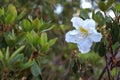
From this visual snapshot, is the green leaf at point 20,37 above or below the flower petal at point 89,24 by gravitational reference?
below

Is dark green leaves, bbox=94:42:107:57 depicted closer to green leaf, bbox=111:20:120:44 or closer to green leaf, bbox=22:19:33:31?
green leaf, bbox=111:20:120:44

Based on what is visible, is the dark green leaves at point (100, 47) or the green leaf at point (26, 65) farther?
the dark green leaves at point (100, 47)

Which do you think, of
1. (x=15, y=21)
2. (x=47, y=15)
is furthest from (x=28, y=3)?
(x=15, y=21)

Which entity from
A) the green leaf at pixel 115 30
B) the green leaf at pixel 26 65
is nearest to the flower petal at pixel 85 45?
the green leaf at pixel 115 30

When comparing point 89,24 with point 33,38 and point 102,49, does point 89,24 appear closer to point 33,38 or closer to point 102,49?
point 102,49

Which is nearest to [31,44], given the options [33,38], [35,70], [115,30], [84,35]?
[33,38]

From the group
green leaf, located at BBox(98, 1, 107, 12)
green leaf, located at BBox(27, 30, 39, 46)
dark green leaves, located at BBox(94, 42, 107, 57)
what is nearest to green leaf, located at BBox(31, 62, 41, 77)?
green leaf, located at BBox(27, 30, 39, 46)

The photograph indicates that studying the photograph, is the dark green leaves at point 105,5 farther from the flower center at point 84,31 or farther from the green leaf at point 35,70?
the green leaf at point 35,70
